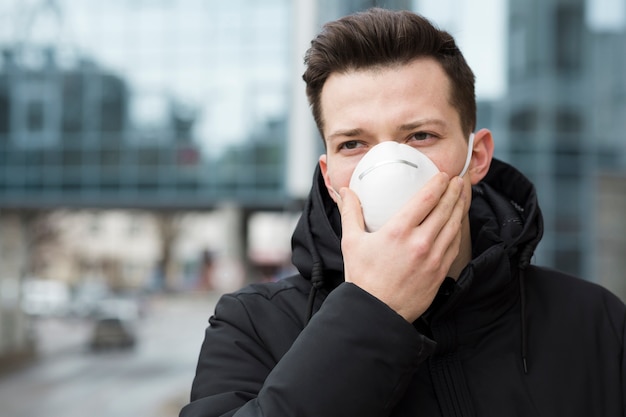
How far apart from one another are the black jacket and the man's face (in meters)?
0.15

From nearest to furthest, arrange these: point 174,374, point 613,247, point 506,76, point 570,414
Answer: point 570,414 → point 613,247 → point 506,76 → point 174,374

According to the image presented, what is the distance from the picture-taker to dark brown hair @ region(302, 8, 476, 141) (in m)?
1.67

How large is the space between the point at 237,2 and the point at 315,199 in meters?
27.9

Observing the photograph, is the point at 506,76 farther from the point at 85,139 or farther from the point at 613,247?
the point at 85,139

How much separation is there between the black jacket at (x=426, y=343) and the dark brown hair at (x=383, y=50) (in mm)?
245


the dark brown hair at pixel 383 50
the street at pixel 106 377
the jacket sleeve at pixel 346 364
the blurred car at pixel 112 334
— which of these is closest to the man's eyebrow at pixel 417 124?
the dark brown hair at pixel 383 50

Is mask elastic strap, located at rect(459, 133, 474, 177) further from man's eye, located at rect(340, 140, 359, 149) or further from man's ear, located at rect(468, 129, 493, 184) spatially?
man's eye, located at rect(340, 140, 359, 149)

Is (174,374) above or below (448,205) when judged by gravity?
below

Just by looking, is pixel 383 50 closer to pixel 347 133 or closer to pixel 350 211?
pixel 347 133

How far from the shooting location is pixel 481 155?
6.11 feet

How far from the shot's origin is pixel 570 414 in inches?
61.1

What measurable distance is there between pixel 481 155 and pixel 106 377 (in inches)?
1221

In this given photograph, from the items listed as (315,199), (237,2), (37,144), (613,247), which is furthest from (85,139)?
(315,199)

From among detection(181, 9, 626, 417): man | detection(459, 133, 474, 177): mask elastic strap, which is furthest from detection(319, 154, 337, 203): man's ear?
detection(459, 133, 474, 177): mask elastic strap
